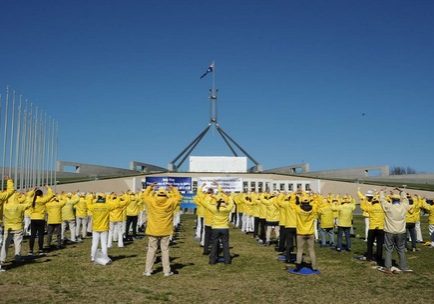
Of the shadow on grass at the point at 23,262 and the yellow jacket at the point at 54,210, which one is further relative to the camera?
the yellow jacket at the point at 54,210

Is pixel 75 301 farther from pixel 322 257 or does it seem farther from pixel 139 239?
pixel 139 239

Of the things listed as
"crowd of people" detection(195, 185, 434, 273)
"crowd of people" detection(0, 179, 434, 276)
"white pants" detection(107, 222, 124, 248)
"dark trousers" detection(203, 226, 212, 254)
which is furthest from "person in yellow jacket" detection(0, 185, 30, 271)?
"dark trousers" detection(203, 226, 212, 254)

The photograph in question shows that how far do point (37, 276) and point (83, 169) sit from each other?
168 ft

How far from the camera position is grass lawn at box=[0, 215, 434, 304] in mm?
8531

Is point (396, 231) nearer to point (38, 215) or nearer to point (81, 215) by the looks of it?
point (38, 215)

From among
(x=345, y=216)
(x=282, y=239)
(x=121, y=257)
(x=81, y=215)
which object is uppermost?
A: (x=345, y=216)

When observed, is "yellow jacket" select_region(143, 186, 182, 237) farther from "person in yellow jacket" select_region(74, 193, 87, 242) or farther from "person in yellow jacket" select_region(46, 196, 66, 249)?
"person in yellow jacket" select_region(74, 193, 87, 242)

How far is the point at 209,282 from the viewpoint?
10039 millimetres

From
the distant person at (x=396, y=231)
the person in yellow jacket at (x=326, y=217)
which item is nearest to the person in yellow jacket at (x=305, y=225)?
the distant person at (x=396, y=231)

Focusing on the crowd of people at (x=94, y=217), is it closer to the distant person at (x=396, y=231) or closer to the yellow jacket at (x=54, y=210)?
the yellow jacket at (x=54, y=210)

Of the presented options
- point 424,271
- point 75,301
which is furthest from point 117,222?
point 424,271

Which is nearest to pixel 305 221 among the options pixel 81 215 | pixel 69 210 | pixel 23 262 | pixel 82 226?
pixel 23 262

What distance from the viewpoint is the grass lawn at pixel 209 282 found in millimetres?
8531

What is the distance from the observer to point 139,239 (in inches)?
751
